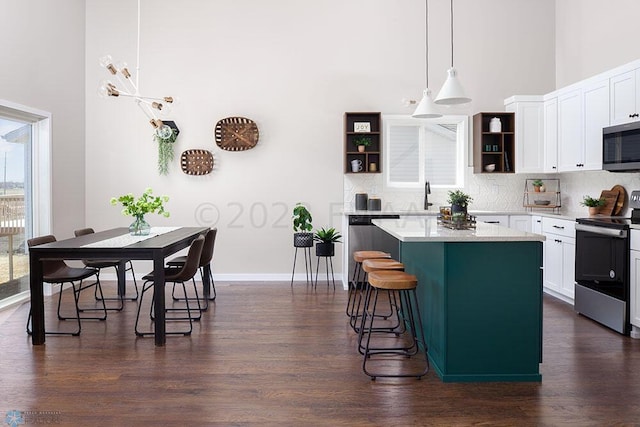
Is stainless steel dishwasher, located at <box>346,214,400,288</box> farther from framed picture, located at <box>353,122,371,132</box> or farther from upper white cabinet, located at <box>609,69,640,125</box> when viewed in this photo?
upper white cabinet, located at <box>609,69,640,125</box>

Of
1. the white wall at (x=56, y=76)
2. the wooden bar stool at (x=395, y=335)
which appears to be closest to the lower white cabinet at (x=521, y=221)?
the wooden bar stool at (x=395, y=335)

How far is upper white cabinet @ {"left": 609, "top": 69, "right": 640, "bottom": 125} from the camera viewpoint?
4613mm

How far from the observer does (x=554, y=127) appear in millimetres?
6152

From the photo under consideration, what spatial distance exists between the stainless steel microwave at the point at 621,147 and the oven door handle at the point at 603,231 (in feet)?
2.04

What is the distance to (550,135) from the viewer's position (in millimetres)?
6254

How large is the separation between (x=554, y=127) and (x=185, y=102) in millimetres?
4773

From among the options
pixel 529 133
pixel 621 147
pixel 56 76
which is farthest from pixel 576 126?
pixel 56 76

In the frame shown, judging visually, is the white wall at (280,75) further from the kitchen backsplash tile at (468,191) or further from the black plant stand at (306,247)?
the black plant stand at (306,247)

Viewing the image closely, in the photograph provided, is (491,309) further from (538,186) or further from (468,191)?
(538,186)

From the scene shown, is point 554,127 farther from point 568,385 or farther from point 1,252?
point 1,252

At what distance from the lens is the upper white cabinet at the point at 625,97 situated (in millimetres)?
4613

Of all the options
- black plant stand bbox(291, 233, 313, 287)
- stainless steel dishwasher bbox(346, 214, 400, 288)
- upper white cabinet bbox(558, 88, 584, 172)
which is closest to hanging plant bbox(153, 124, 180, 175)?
black plant stand bbox(291, 233, 313, 287)

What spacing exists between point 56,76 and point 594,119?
6.18 metres

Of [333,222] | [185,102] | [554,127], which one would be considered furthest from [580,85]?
[185,102]
